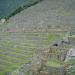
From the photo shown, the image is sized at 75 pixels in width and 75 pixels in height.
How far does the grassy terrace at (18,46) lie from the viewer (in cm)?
706

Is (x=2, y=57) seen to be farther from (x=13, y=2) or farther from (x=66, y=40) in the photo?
(x=13, y=2)

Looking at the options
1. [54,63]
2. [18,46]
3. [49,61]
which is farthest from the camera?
[18,46]

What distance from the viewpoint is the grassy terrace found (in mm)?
7059

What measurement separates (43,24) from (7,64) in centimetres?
355

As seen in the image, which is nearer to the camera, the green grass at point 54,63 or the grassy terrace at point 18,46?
the green grass at point 54,63

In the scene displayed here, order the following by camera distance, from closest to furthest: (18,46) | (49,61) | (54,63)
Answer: (54,63)
(49,61)
(18,46)

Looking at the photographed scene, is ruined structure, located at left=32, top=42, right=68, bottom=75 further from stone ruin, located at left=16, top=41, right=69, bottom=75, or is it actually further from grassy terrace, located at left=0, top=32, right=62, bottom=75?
grassy terrace, located at left=0, top=32, right=62, bottom=75

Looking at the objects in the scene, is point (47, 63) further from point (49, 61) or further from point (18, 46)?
point (18, 46)

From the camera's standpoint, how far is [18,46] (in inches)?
331

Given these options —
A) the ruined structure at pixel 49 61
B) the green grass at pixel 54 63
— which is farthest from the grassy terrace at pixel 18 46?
the green grass at pixel 54 63

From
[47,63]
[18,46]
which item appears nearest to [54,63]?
[47,63]

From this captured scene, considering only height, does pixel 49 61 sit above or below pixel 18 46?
below

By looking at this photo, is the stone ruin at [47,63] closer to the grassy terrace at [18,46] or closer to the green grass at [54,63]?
the green grass at [54,63]

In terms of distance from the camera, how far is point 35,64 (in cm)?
519
